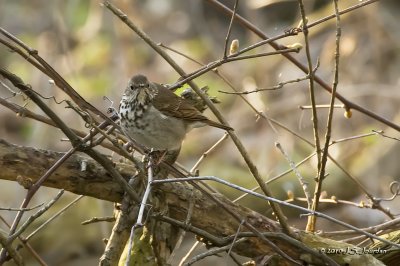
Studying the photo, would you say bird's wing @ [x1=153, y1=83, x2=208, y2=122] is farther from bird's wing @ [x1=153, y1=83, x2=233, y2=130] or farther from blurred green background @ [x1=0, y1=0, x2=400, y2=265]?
blurred green background @ [x1=0, y1=0, x2=400, y2=265]

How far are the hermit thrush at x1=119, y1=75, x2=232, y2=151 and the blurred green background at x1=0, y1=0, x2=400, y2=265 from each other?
2.05m

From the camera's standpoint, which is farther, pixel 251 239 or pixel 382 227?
pixel 382 227

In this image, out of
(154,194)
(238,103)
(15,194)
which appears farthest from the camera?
(238,103)

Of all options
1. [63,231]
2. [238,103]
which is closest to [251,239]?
[63,231]

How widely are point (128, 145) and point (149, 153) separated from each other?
11 centimetres

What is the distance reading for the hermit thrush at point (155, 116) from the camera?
141 inches

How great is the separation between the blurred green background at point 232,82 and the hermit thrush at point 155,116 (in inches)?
80.6

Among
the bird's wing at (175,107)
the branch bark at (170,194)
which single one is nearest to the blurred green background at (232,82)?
the bird's wing at (175,107)

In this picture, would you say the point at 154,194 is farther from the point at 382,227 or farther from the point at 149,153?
the point at 382,227

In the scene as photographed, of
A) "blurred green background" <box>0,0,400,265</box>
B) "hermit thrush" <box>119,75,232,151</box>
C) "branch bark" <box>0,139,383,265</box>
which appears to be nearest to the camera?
"branch bark" <box>0,139,383,265</box>

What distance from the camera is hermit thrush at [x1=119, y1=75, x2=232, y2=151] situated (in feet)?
11.8

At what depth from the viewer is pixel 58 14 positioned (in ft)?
25.6

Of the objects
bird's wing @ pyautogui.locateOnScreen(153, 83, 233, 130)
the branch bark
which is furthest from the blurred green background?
the branch bark

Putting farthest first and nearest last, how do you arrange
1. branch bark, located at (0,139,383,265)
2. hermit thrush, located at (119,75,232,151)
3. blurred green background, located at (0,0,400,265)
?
1. blurred green background, located at (0,0,400,265)
2. hermit thrush, located at (119,75,232,151)
3. branch bark, located at (0,139,383,265)
